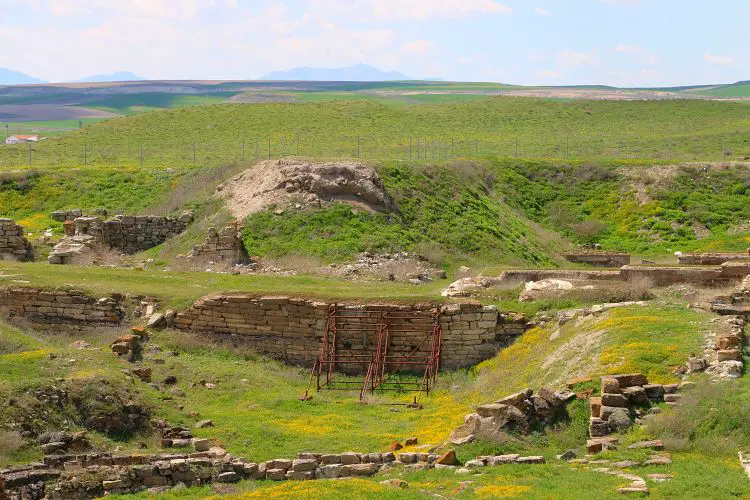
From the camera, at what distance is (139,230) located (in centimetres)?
4194

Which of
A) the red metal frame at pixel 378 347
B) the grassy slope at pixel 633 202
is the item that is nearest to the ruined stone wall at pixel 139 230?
the red metal frame at pixel 378 347

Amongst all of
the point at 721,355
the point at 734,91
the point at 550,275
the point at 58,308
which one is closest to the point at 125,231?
the point at 58,308

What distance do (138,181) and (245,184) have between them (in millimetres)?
9262

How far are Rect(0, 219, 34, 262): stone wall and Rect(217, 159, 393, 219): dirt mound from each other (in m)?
7.25

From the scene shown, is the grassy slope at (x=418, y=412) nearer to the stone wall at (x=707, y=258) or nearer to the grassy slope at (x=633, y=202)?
the stone wall at (x=707, y=258)

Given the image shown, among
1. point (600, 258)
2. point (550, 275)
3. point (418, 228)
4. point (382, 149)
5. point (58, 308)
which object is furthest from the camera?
point (382, 149)

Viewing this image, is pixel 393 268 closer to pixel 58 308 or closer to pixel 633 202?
pixel 58 308

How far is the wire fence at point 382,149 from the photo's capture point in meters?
66.6

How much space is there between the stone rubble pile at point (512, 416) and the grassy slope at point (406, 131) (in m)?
45.4

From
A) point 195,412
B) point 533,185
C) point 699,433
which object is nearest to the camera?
point 699,433

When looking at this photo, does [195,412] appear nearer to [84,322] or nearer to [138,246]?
[84,322]

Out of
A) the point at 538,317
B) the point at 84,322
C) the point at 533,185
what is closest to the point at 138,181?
the point at 533,185

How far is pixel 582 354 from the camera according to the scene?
22.7m

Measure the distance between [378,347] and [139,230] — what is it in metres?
17.4
